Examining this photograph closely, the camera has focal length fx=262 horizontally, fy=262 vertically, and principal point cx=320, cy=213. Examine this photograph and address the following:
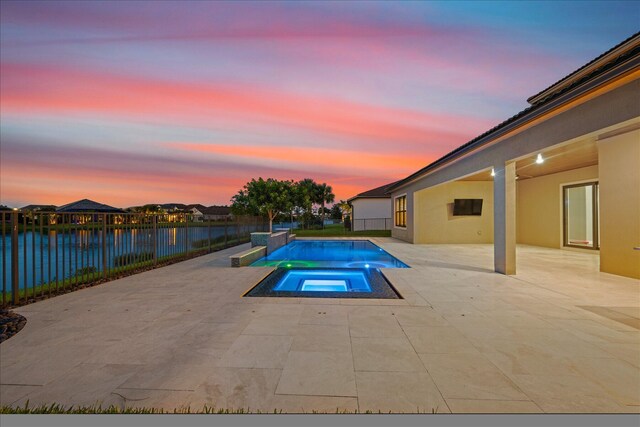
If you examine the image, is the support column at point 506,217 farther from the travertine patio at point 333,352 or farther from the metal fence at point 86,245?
the metal fence at point 86,245

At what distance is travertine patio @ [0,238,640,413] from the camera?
2146mm

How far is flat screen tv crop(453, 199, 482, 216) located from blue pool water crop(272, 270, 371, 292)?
9101 mm

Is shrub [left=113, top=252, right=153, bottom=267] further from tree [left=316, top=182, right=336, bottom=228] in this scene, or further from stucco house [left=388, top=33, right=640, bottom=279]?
tree [left=316, top=182, right=336, bottom=228]

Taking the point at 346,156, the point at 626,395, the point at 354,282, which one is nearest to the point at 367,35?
the point at 354,282

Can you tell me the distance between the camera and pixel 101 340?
3.17 metres

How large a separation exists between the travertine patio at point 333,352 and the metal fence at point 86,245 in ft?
2.47

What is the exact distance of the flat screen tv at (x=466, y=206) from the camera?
1403 centimetres

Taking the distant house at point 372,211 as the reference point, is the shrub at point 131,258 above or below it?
below

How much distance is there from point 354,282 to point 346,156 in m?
15.6

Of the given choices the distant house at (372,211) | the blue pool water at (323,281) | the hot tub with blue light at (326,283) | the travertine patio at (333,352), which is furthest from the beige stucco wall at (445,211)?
the distant house at (372,211)

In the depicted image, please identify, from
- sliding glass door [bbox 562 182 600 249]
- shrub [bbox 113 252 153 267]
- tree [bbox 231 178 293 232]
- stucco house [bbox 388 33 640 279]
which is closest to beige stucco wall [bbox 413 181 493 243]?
stucco house [bbox 388 33 640 279]

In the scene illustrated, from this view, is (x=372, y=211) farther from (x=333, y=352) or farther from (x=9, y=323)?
(x=9, y=323)

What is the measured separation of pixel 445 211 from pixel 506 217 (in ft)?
25.5

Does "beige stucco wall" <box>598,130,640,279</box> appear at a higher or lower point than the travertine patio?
higher
